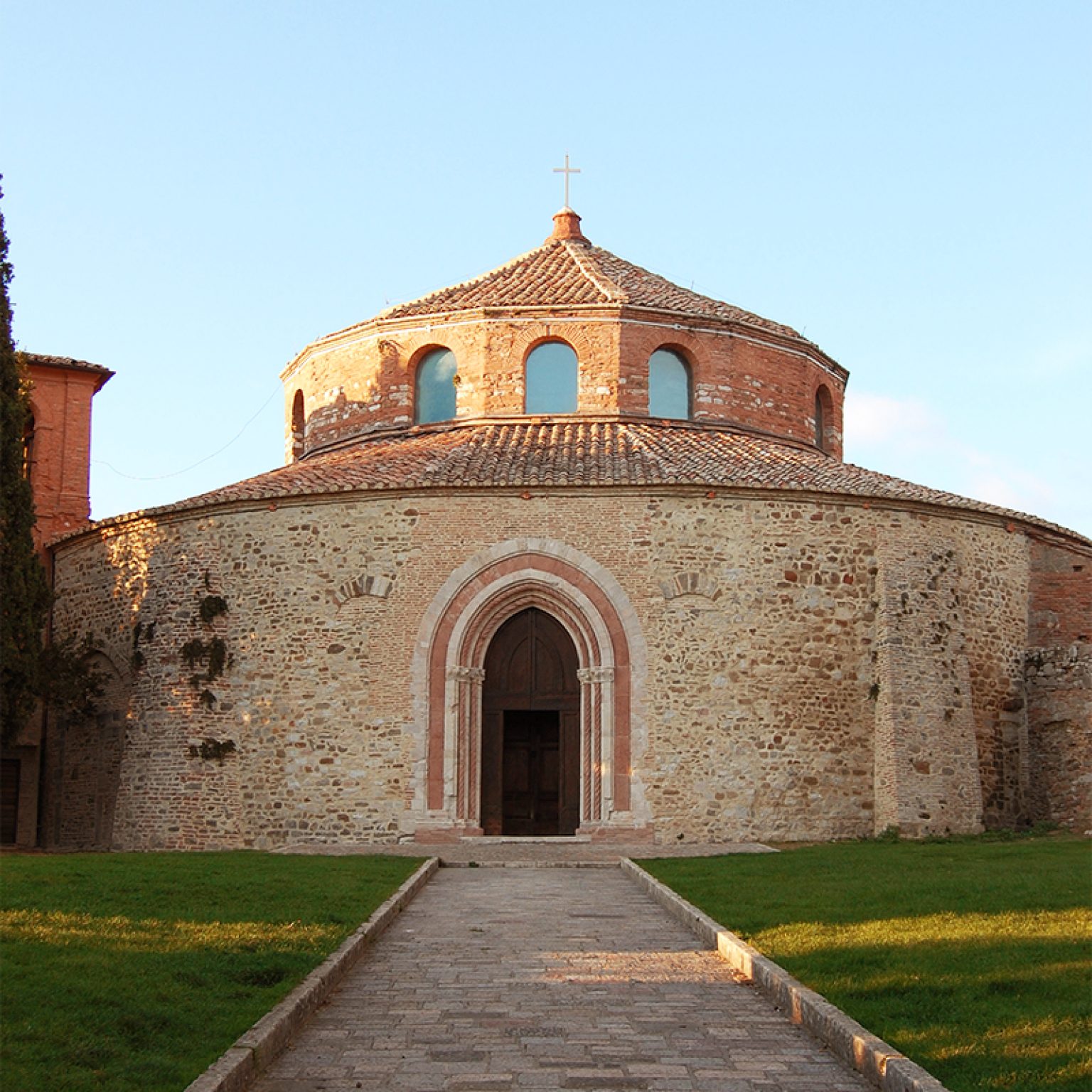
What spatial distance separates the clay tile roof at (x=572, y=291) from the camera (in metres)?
29.4

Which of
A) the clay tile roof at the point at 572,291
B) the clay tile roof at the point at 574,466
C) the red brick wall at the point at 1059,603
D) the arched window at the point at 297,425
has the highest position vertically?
the clay tile roof at the point at 572,291

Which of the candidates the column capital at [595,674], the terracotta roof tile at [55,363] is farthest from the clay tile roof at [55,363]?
the column capital at [595,674]

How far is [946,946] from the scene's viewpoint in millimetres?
10164

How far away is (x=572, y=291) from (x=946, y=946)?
21.3 metres

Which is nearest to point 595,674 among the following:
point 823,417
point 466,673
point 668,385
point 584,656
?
point 584,656

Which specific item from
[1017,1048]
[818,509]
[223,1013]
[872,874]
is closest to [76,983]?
[223,1013]

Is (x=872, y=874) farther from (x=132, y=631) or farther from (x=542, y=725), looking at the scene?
(x=132, y=631)

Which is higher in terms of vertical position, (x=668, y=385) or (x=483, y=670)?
(x=668, y=385)

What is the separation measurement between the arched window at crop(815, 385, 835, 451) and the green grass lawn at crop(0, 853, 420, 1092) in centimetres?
1819

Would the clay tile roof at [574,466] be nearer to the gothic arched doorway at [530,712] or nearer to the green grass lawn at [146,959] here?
the gothic arched doorway at [530,712]

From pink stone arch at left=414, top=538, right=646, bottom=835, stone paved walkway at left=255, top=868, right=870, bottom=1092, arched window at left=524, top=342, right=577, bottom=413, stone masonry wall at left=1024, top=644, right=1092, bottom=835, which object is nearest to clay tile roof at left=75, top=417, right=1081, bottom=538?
arched window at left=524, top=342, right=577, bottom=413

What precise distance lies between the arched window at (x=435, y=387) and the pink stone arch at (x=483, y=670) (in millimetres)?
5963

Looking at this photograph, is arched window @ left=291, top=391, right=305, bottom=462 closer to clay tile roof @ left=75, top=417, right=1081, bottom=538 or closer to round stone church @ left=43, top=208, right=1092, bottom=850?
clay tile roof @ left=75, top=417, right=1081, bottom=538

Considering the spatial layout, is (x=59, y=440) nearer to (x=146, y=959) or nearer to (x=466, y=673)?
(x=466, y=673)
